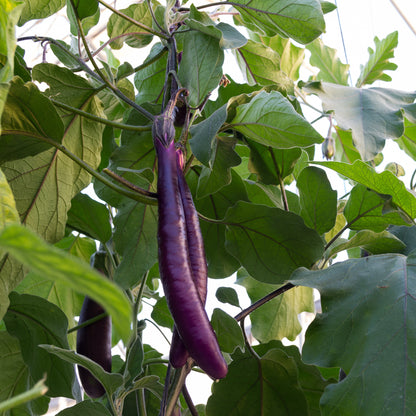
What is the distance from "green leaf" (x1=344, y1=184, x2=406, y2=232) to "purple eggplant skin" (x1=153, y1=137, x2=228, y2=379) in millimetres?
258

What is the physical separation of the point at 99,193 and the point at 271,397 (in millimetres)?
291

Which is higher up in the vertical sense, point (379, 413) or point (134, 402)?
point (379, 413)

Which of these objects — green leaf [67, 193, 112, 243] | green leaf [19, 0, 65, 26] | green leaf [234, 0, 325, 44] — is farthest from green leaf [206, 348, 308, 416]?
green leaf [19, 0, 65, 26]

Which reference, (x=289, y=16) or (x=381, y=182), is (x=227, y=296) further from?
(x=289, y=16)

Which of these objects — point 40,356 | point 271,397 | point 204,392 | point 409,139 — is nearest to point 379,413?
point 271,397

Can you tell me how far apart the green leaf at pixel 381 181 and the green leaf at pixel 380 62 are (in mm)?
382

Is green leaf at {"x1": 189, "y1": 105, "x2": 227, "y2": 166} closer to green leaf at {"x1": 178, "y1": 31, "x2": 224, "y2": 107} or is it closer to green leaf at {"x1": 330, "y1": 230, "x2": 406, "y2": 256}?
green leaf at {"x1": 178, "y1": 31, "x2": 224, "y2": 107}

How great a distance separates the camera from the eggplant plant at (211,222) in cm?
34

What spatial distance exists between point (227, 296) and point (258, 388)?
0.10 m

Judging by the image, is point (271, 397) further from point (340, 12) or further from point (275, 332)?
point (340, 12)

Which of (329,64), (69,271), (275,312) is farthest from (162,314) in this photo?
(69,271)

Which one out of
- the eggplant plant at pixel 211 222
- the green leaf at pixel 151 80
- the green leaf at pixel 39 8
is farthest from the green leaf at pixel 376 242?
the green leaf at pixel 39 8

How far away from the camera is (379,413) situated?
324 mm

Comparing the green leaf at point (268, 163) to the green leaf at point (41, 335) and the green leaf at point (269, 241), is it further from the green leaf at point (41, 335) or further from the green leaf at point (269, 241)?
the green leaf at point (41, 335)
